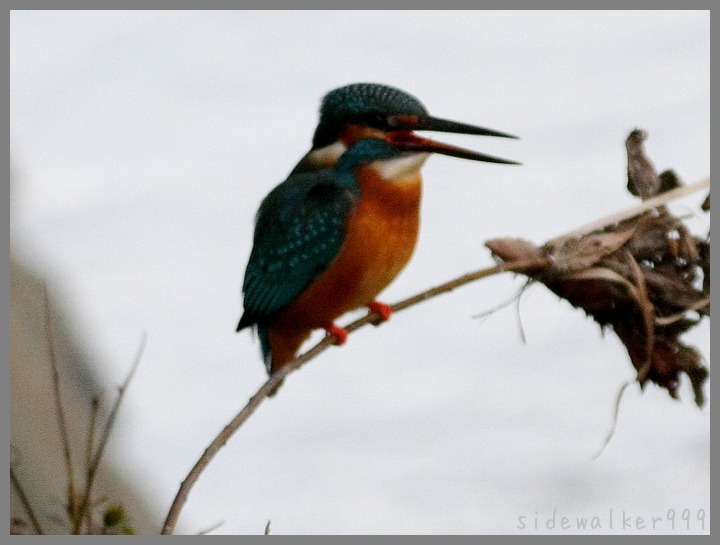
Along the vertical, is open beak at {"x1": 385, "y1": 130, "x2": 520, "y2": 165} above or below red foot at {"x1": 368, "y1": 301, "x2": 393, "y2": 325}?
above

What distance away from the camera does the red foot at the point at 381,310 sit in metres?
1.89

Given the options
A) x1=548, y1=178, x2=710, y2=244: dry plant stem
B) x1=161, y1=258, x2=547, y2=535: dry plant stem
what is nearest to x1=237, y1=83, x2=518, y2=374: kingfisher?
x1=161, y1=258, x2=547, y2=535: dry plant stem

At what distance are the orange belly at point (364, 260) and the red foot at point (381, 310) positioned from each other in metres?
0.02

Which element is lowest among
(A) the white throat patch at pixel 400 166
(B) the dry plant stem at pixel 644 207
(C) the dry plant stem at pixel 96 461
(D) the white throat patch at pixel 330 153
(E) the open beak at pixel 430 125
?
(C) the dry plant stem at pixel 96 461

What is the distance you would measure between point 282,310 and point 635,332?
66 cm

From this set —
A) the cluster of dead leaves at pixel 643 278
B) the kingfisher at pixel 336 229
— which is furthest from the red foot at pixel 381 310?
the cluster of dead leaves at pixel 643 278

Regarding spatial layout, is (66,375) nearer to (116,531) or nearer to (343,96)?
(343,96)

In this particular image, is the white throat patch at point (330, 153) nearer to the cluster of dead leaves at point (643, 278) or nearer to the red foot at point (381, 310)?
the red foot at point (381, 310)

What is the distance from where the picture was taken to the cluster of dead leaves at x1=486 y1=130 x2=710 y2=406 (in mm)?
1613

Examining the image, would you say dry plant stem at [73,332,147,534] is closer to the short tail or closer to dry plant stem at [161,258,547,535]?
dry plant stem at [161,258,547,535]

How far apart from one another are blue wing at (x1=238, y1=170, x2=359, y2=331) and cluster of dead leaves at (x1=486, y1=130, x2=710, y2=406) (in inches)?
18.8

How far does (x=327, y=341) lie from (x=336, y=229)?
43 centimetres

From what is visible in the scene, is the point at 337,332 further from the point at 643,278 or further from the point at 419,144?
the point at 643,278

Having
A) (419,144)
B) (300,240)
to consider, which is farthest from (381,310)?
(419,144)
